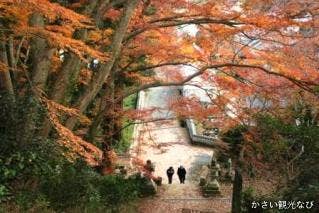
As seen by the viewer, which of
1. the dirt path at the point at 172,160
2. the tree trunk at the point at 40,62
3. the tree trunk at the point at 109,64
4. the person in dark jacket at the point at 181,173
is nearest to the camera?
the tree trunk at the point at 40,62

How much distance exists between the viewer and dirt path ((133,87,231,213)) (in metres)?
15.0

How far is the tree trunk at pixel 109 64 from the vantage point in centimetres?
899

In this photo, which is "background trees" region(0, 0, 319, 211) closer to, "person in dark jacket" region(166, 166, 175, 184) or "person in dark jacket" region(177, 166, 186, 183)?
"person in dark jacket" region(166, 166, 175, 184)

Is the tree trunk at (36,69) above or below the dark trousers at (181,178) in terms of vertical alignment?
above

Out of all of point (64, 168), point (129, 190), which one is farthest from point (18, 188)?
point (129, 190)

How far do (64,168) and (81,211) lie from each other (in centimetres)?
111

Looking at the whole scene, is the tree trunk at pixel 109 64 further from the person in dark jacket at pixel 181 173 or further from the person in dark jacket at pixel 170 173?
the person in dark jacket at pixel 181 173

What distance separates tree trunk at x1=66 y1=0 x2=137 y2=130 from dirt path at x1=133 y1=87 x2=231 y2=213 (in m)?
5.66

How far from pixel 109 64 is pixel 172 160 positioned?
11762 millimetres

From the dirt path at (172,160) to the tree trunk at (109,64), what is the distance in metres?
5.66

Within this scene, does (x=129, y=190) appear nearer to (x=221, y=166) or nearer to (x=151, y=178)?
(x=151, y=178)

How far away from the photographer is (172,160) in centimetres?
2036

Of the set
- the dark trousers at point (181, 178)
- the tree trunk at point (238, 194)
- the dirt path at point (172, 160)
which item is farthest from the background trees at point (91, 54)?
the dark trousers at point (181, 178)

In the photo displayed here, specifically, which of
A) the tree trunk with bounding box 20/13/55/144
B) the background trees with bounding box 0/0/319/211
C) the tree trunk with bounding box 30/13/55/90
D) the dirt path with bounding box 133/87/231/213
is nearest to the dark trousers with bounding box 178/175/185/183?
the dirt path with bounding box 133/87/231/213
